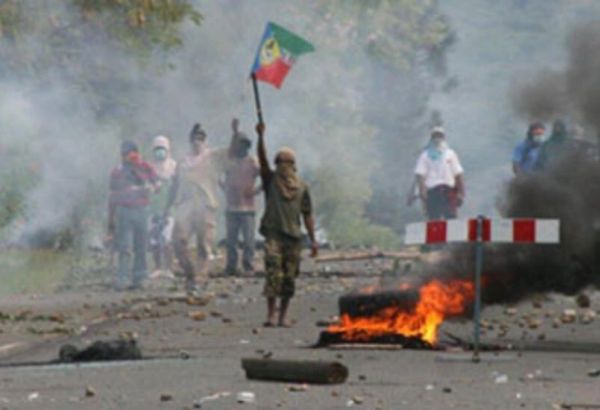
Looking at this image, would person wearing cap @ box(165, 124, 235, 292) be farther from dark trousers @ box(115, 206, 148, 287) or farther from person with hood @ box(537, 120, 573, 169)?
person with hood @ box(537, 120, 573, 169)

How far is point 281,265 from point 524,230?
12.2ft

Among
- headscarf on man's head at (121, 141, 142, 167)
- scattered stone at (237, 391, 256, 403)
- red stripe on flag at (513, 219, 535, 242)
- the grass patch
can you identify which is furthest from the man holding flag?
headscarf on man's head at (121, 141, 142, 167)

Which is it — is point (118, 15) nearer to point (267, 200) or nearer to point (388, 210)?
point (267, 200)

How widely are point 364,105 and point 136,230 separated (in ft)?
70.7

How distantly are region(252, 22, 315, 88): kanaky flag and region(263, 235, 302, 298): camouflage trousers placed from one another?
1.97m

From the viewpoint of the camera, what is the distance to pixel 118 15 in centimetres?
2689

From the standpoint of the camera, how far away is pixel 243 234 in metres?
29.8

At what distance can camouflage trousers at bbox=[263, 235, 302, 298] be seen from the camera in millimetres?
20578

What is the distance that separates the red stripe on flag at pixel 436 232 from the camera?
17656 mm

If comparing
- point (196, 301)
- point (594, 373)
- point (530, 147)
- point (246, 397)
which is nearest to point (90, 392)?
point (246, 397)

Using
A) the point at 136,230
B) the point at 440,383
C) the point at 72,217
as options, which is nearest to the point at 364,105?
the point at 72,217

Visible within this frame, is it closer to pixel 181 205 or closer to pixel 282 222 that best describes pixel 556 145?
pixel 282 222

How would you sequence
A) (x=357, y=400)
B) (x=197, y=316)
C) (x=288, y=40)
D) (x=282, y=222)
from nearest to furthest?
1. (x=357, y=400)
2. (x=282, y=222)
3. (x=197, y=316)
4. (x=288, y=40)

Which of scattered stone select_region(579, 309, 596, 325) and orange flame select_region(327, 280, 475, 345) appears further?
scattered stone select_region(579, 309, 596, 325)
